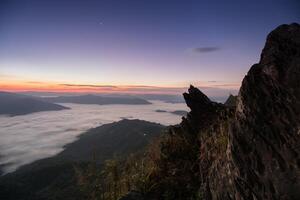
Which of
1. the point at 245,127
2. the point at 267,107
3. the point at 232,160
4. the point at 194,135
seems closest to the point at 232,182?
the point at 232,160

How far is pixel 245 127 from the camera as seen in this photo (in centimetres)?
557

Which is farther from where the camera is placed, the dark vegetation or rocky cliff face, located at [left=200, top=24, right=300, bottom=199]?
the dark vegetation

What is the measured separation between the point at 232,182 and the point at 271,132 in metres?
1.41

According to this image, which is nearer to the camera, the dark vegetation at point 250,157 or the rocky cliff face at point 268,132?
the rocky cliff face at point 268,132

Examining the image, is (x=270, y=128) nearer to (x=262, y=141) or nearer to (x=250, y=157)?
(x=262, y=141)

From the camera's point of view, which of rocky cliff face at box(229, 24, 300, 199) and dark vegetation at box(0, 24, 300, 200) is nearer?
rocky cliff face at box(229, 24, 300, 199)

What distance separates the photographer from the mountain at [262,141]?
4.76 meters

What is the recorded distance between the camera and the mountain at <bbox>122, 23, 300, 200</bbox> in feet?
15.6

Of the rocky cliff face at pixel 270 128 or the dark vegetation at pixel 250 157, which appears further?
the dark vegetation at pixel 250 157

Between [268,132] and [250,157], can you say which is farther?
[250,157]

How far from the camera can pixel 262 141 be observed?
17.0 feet

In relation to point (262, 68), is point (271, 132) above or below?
below

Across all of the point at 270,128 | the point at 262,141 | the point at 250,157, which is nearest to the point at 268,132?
the point at 270,128

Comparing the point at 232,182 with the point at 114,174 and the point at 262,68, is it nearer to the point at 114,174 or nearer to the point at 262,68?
the point at 262,68
